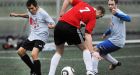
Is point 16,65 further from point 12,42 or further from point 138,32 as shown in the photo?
point 138,32

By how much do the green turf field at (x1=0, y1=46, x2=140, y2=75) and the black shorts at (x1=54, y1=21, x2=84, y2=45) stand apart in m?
1.33

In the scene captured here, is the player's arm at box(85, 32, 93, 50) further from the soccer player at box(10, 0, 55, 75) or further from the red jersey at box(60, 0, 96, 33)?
the soccer player at box(10, 0, 55, 75)

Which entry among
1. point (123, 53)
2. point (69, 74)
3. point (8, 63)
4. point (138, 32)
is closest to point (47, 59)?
point (8, 63)

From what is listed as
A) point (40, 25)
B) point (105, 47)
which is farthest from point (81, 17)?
point (105, 47)

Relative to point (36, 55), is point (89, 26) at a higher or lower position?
higher

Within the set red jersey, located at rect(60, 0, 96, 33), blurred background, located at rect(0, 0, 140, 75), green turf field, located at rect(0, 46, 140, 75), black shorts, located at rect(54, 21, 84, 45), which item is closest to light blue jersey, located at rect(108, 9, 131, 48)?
green turf field, located at rect(0, 46, 140, 75)

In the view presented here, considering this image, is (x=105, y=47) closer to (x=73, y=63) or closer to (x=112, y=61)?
(x=112, y=61)

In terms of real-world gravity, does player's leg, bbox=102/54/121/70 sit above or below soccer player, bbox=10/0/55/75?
below

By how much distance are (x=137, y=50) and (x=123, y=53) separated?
2.52 feet

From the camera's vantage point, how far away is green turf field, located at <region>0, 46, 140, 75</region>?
11523 mm

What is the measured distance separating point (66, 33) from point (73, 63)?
303cm

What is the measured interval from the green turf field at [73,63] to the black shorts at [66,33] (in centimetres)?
Result: 133

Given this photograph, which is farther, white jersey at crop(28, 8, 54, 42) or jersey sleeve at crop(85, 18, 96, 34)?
white jersey at crop(28, 8, 54, 42)

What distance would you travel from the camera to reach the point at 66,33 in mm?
9984
